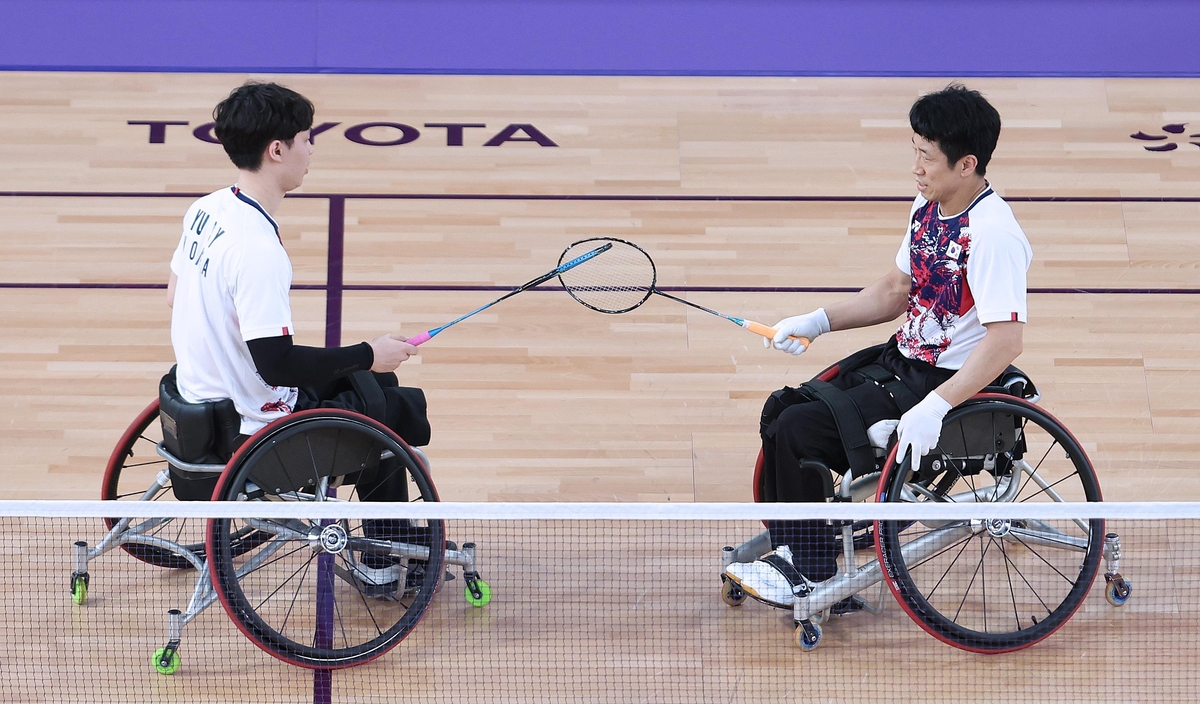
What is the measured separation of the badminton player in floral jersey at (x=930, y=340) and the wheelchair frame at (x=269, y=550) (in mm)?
902

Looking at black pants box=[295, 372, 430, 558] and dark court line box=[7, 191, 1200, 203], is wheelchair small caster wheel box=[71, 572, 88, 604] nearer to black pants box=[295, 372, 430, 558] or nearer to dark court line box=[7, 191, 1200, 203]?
black pants box=[295, 372, 430, 558]

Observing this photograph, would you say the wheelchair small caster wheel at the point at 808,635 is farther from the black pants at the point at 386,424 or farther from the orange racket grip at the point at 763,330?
the black pants at the point at 386,424

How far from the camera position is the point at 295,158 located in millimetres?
3812

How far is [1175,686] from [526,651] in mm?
1863

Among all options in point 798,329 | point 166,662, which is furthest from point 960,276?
point 166,662

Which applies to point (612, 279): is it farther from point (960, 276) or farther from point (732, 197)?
point (960, 276)

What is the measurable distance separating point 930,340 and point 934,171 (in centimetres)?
51

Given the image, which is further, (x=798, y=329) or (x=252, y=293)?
(x=798, y=329)

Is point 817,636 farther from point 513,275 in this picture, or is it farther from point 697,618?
point 513,275

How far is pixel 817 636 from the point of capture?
Result: 3902mm

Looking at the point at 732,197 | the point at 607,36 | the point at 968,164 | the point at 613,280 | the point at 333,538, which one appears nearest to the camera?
the point at 333,538

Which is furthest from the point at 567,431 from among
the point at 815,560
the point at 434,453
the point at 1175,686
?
the point at 1175,686

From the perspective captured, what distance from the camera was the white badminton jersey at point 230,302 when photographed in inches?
141

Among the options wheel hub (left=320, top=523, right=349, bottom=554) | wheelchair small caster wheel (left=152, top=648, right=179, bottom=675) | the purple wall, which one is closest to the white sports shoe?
wheel hub (left=320, top=523, right=349, bottom=554)
